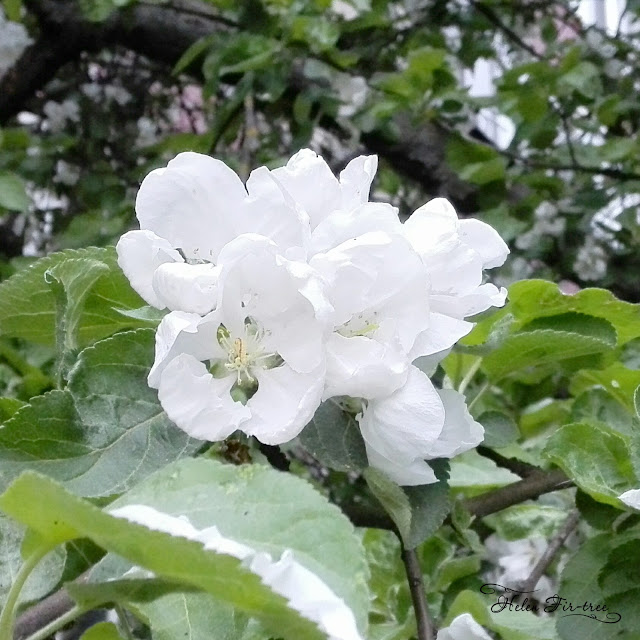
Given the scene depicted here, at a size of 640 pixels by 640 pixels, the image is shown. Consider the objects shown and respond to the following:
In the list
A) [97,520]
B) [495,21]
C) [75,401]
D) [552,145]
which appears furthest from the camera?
[495,21]

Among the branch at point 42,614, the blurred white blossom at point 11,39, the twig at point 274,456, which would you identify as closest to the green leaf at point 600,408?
the twig at point 274,456

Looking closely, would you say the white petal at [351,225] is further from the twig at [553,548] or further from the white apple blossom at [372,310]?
the twig at [553,548]

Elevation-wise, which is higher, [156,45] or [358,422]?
[358,422]

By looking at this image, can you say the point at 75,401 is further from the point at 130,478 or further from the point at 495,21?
the point at 495,21

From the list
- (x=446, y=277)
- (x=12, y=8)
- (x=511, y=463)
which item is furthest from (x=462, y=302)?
(x=12, y=8)

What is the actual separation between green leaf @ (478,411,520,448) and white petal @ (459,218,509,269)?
5.6 inches

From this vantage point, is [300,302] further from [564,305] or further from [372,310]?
[564,305]

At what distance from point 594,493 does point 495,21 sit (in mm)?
1184

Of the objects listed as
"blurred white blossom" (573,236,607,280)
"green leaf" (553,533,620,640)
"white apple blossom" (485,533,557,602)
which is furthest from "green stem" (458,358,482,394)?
"blurred white blossom" (573,236,607,280)

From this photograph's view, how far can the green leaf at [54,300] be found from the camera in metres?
0.36

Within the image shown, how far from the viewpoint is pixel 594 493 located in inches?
14.7

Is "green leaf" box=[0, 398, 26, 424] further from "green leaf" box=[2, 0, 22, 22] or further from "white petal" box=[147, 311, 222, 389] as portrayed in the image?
"green leaf" box=[2, 0, 22, 22]

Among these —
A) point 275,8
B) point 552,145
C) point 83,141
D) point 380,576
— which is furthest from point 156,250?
point 83,141

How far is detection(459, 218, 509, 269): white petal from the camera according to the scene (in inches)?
13.2
